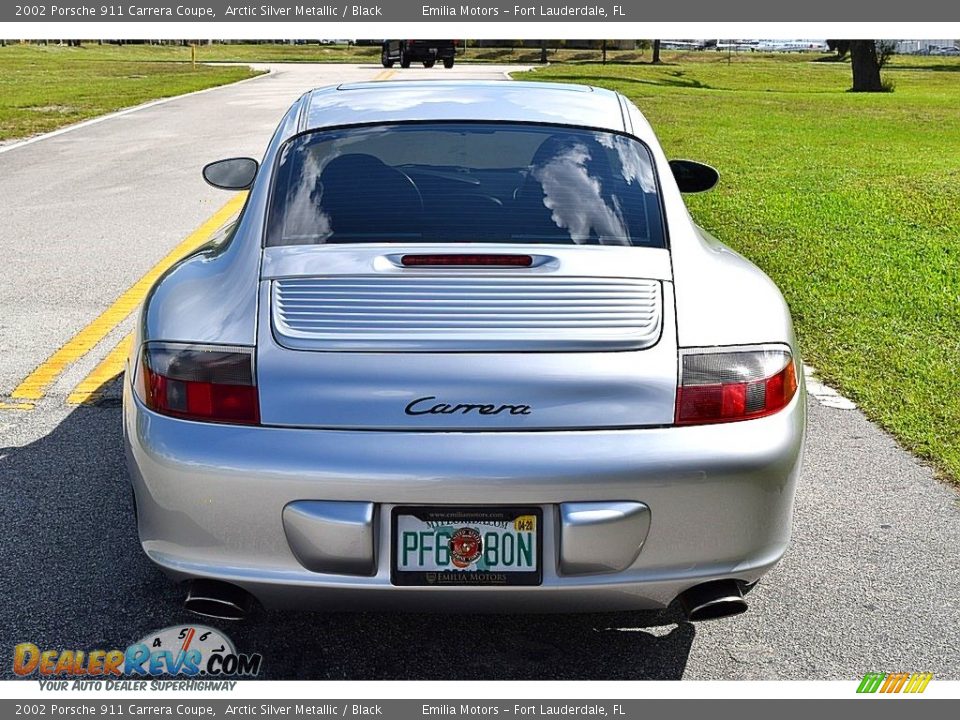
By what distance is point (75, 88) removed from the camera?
30.3 m

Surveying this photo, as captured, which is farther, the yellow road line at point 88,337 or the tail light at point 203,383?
the yellow road line at point 88,337

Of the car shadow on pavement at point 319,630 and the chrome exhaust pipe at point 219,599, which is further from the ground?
the chrome exhaust pipe at point 219,599

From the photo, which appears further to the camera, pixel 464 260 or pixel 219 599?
pixel 464 260

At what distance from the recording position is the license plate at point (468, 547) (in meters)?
2.87

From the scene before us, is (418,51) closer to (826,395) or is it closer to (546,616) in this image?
(826,395)

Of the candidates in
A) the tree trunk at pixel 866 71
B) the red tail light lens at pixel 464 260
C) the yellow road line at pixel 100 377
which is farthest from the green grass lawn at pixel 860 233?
the tree trunk at pixel 866 71

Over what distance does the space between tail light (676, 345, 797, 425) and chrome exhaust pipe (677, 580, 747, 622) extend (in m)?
0.44

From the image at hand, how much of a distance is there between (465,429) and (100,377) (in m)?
3.53

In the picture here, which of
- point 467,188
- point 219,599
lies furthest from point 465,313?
point 219,599

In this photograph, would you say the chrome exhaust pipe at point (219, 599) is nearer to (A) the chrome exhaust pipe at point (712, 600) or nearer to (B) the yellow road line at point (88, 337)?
(A) the chrome exhaust pipe at point (712, 600)

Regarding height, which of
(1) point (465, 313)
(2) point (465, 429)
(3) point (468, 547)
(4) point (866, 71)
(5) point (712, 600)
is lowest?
(4) point (866, 71)

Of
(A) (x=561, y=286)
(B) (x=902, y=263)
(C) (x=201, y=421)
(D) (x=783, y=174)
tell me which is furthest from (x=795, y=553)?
(D) (x=783, y=174)

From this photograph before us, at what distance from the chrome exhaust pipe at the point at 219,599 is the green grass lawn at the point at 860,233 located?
10.1 ft

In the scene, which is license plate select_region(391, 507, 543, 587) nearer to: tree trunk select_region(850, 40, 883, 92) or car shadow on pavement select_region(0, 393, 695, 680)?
car shadow on pavement select_region(0, 393, 695, 680)
